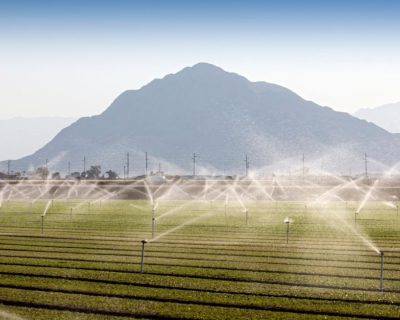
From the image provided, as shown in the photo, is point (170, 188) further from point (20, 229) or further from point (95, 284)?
point (95, 284)

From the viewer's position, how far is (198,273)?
21219 mm

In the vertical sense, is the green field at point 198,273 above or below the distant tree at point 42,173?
below

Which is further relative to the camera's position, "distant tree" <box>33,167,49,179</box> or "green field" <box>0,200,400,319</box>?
"distant tree" <box>33,167,49,179</box>

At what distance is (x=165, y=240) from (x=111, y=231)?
272 inches

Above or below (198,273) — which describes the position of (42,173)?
above

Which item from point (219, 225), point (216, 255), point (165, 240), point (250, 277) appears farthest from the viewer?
point (219, 225)

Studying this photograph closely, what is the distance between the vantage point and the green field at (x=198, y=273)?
1617cm

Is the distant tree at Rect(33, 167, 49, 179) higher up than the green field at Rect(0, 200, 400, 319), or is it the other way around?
the distant tree at Rect(33, 167, 49, 179)

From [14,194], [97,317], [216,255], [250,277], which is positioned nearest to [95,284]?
[97,317]

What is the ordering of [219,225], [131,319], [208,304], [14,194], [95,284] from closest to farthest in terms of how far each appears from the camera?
[131,319], [208,304], [95,284], [219,225], [14,194]

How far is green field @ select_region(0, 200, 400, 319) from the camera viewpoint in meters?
16.2

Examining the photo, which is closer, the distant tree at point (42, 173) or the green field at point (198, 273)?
the green field at point (198, 273)

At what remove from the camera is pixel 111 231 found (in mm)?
37156

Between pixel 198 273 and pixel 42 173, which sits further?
pixel 42 173
